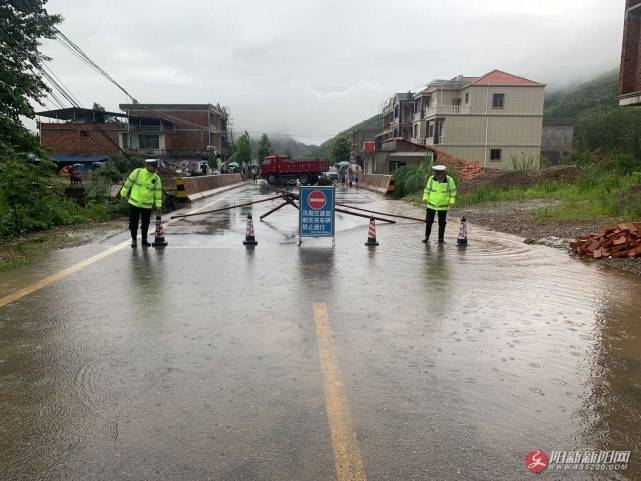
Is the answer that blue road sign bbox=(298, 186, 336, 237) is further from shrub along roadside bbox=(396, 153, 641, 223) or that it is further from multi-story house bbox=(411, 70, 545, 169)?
multi-story house bbox=(411, 70, 545, 169)

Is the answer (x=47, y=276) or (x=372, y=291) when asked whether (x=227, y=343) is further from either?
(x=47, y=276)

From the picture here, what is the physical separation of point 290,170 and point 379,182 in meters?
12.0

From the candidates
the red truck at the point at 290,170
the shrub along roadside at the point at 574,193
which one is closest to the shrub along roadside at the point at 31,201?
the shrub along roadside at the point at 574,193

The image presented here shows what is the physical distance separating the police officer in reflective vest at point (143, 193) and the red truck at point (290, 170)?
35.8 meters

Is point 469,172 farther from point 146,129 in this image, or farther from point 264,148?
point 264,148

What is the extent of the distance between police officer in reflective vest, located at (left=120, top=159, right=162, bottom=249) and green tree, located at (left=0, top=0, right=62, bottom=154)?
21.0 feet

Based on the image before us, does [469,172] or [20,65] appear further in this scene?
[469,172]

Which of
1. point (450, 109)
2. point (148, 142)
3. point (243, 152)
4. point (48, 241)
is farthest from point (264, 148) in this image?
point (48, 241)

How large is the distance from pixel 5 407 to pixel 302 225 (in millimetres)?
8044

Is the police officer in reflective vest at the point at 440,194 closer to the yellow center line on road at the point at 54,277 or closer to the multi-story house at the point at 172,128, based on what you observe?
the yellow center line on road at the point at 54,277

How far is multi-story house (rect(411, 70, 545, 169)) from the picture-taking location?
5450 centimetres

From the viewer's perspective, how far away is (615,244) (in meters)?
9.66

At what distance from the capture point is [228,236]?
12602 mm

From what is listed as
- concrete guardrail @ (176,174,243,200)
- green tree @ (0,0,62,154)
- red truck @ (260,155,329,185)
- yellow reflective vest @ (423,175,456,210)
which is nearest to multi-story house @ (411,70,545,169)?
red truck @ (260,155,329,185)
